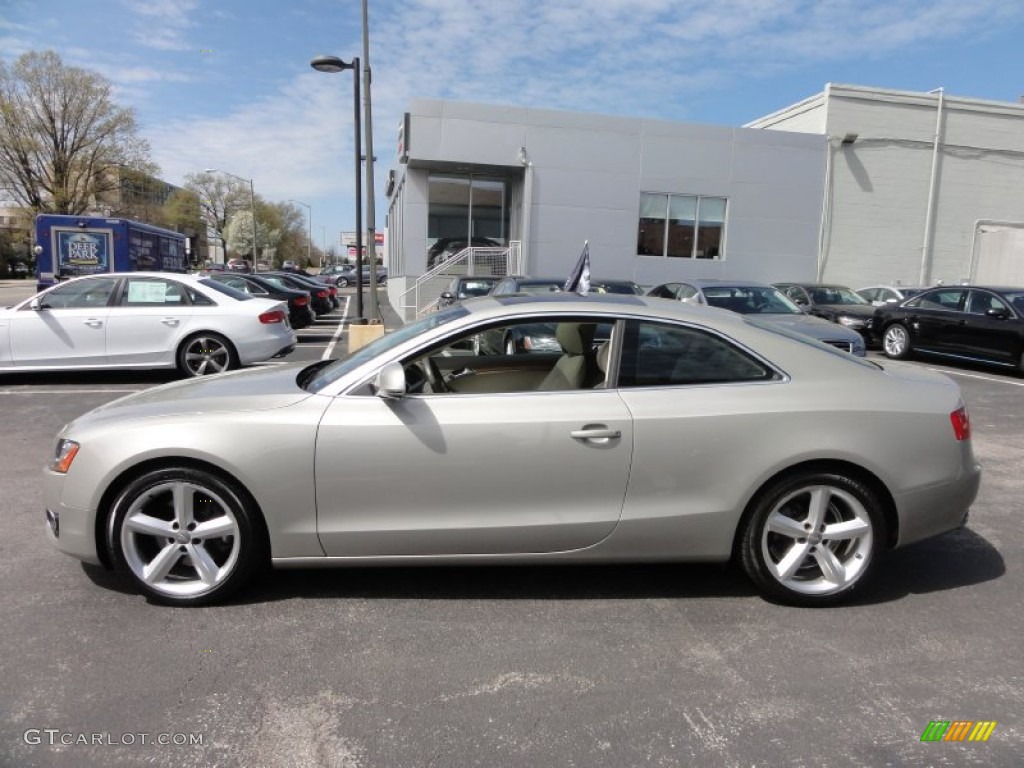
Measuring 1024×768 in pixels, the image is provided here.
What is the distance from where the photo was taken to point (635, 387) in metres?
3.47

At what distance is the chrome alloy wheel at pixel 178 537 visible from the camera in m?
3.33

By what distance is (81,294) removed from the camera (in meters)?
9.57

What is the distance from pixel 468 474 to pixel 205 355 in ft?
25.4

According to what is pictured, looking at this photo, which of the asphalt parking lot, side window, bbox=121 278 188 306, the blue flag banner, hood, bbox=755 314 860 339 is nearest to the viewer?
the asphalt parking lot

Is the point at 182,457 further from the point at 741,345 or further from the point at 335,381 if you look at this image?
the point at 741,345

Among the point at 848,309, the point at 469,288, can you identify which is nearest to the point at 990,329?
the point at 848,309

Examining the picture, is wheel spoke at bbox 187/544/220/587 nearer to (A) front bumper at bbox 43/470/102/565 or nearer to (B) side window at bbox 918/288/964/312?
(A) front bumper at bbox 43/470/102/565

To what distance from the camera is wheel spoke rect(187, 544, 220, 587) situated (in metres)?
3.36

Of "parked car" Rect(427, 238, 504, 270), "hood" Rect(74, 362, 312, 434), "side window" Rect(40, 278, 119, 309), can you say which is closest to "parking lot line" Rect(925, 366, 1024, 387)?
"hood" Rect(74, 362, 312, 434)

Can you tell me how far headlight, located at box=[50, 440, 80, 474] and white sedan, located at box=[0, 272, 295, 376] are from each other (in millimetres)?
6546

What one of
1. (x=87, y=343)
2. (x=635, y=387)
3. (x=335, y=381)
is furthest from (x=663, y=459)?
(x=87, y=343)

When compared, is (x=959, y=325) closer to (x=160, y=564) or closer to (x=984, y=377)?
(x=984, y=377)

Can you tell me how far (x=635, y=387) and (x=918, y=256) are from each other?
26241mm

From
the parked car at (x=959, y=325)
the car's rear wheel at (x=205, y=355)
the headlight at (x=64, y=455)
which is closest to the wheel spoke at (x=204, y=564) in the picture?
the headlight at (x=64, y=455)
